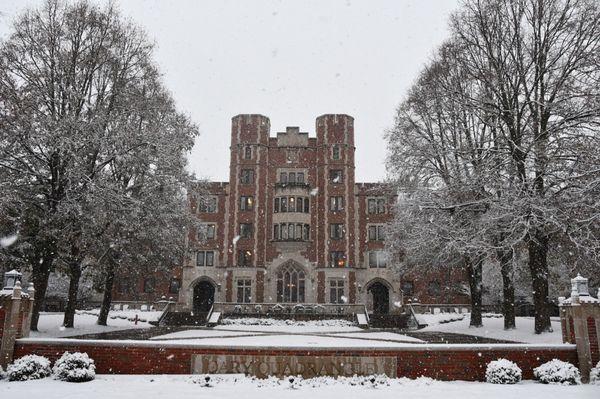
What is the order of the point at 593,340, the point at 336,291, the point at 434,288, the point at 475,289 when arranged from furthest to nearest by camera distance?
the point at 434,288 → the point at 336,291 → the point at 475,289 → the point at 593,340

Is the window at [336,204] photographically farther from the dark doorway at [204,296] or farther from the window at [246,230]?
the dark doorway at [204,296]

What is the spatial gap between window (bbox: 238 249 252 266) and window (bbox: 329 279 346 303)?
7.28 meters

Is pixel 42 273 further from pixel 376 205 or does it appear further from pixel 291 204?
pixel 376 205

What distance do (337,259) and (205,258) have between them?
38.1ft

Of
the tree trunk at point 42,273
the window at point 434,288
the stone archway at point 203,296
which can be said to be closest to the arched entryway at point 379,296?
the window at point 434,288

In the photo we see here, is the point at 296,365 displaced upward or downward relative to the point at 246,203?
downward

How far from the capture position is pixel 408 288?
142 feet

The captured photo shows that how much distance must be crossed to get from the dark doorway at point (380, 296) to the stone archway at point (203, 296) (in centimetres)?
1419

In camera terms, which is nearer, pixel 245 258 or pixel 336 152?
pixel 245 258

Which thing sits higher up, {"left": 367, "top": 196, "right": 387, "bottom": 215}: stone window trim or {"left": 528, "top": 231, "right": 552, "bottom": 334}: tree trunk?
{"left": 367, "top": 196, "right": 387, "bottom": 215}: stone window trim

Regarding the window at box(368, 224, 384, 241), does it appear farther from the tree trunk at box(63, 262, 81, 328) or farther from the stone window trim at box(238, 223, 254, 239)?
the tree trunk at box(63, 262, 81, 328)

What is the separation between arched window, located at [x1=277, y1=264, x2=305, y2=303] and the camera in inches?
1652

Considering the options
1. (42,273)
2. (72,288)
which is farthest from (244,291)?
(42,273)

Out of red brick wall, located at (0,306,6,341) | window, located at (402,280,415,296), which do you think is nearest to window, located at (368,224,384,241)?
window, located at (402,280,415,296)
